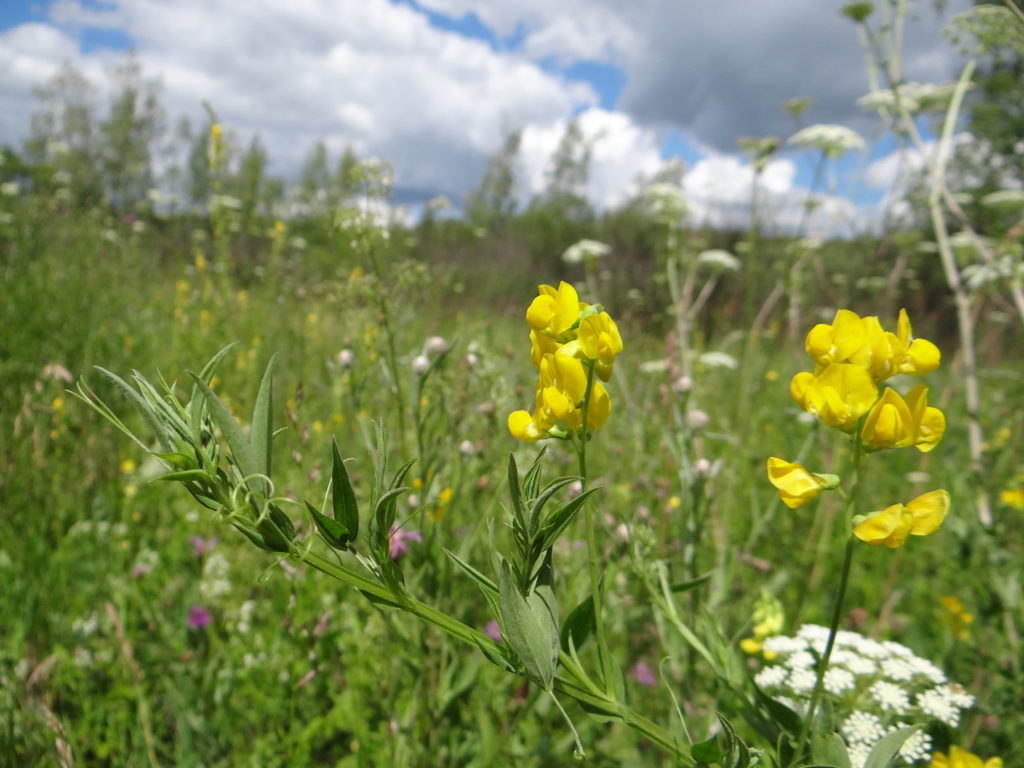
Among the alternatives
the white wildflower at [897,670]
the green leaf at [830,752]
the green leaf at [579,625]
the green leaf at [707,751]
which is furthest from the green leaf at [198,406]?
the white wildflower at [897,670]

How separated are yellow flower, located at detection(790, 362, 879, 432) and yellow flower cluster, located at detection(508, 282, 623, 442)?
166 millimetres

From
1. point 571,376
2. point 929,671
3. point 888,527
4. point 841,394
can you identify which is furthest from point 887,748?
point 929,671

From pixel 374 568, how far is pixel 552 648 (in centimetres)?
16

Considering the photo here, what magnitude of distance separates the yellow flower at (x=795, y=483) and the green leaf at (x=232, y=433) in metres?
0.43

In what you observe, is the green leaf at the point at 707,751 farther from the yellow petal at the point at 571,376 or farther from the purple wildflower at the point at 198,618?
the purple wildflower at the point at 198,618

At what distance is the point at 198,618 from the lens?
164 centimetres

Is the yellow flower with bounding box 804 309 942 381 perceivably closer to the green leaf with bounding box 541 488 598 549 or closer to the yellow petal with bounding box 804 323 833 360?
the yellow petal with bounding box 804 323 833 360

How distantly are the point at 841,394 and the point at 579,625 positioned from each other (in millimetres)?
328

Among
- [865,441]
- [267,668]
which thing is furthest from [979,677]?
[267,668]

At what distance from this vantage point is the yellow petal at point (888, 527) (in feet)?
1.70

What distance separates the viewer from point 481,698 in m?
1.38

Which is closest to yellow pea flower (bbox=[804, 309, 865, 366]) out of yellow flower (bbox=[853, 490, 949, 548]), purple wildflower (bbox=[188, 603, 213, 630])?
yellow flower (bbox=[853, 490, 949, 548])

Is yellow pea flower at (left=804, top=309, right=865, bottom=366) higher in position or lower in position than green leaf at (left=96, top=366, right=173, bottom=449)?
higher

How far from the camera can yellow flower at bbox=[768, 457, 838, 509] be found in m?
0.56
